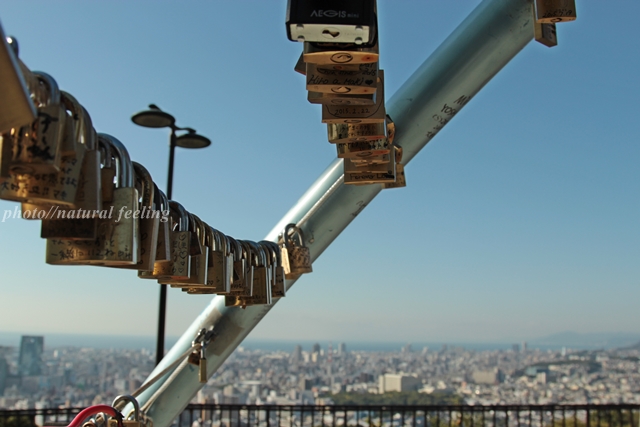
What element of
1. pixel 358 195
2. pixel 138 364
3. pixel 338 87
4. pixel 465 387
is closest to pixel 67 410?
pixel 358 195

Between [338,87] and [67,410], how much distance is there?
19.5ft

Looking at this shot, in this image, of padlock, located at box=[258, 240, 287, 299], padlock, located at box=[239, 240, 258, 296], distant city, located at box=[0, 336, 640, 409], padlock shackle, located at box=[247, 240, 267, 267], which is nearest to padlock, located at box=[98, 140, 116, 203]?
padlock, located at box=[239, 240, 258, 296]

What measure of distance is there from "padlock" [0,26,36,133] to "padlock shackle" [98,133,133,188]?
1.36 feet

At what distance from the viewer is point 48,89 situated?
0.94 meters

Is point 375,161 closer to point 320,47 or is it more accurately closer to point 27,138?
point 320,47

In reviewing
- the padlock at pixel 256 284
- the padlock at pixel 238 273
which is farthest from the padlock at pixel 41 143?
the padlock at pixel 256 284

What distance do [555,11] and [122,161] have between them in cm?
124

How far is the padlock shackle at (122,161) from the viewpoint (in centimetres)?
120

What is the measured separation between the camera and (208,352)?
7.73 feet

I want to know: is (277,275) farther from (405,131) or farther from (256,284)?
(405,131)

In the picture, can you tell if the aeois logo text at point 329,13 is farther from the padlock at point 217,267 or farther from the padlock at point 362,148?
the padlock at point 217,267

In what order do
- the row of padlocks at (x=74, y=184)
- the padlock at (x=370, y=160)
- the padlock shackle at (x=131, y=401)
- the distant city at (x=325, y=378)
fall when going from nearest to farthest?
the row of padlocks at (x=74, y=184), the padlock at (x=370, y=160), the padlock shackle at (x=131, y=401), the distant city at (x=325, y=378)

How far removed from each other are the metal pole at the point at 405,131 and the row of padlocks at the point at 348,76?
0.21 metres

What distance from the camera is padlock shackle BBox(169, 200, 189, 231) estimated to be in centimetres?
163
